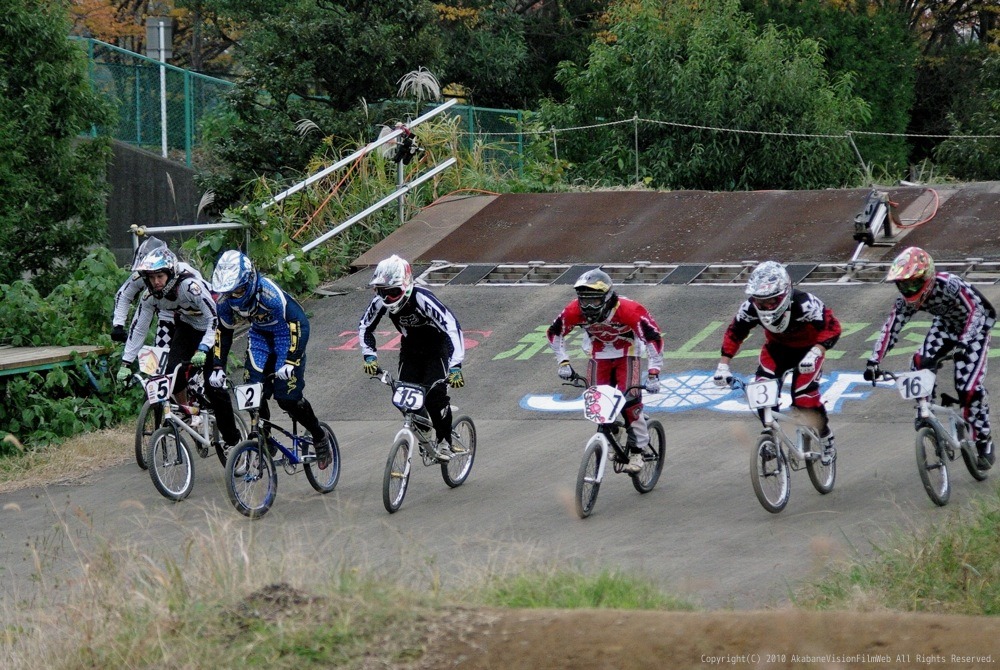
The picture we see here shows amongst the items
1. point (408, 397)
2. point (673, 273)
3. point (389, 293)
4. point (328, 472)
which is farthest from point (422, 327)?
point (673, 273)

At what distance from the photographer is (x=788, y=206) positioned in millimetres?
19859

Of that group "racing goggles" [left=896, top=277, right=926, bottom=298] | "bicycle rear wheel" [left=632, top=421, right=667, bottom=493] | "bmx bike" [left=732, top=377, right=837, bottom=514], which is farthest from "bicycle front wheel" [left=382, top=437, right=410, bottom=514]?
"racing goggles" [left=896, top=277, right=926, bottom=298]

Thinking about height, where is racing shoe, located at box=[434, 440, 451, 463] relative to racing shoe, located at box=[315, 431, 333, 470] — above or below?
above

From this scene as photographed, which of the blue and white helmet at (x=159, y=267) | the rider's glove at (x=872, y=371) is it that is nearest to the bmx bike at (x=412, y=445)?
the blue and white helmet at (x=159, y=267)

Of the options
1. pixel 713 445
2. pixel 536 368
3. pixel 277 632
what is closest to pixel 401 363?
pixel 713 445

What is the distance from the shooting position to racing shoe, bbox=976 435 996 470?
1010 cm

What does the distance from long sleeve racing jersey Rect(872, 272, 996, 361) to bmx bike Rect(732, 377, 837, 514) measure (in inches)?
36.0

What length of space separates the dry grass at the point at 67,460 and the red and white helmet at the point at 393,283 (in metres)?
4.09

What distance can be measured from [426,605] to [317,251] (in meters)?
13.3

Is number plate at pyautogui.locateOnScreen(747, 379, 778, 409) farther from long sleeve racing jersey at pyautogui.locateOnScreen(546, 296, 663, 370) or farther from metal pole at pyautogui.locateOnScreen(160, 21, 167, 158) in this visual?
metal pole at pyautogui.locateOnScreen(160, 21, 167, 158)

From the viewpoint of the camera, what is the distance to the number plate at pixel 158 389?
10883 millimetres

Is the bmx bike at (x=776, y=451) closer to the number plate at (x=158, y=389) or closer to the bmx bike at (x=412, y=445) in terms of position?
the bmx bike at (x=412, y=445)

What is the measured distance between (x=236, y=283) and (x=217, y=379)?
0.98 metres

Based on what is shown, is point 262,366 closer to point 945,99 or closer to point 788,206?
point 788,206
